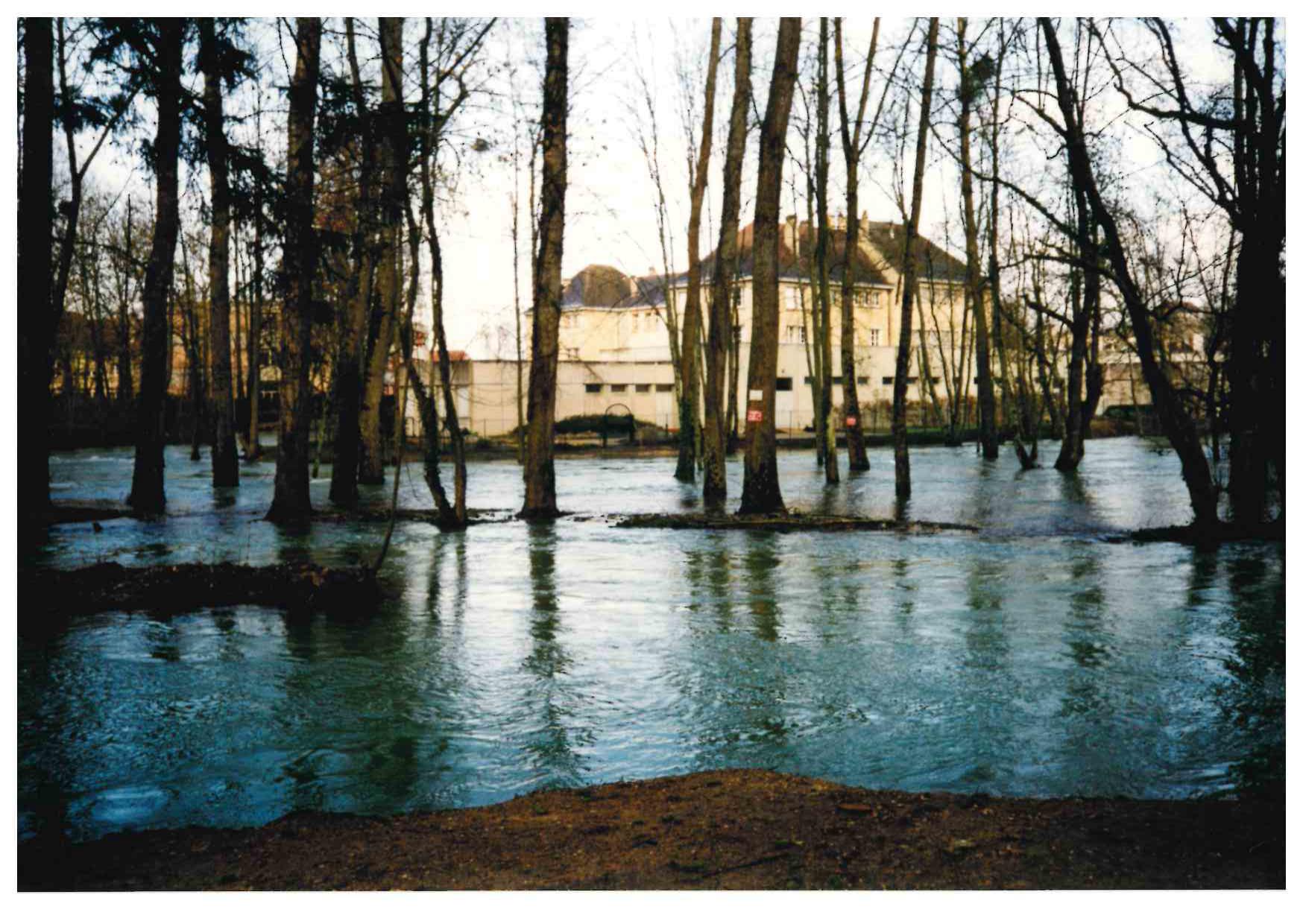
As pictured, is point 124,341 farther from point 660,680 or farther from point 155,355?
point 660,680

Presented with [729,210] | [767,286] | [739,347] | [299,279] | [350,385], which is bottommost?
[350,385]

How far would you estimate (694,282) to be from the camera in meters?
26.9

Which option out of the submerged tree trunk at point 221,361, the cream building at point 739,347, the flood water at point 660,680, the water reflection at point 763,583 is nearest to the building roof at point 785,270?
the cream building at point 739,347

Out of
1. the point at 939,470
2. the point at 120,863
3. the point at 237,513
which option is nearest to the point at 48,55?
the point at 120,863

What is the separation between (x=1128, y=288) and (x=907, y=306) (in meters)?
10.7

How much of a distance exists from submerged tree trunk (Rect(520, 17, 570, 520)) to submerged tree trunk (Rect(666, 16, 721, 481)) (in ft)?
30.5

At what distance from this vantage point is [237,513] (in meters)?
19.0

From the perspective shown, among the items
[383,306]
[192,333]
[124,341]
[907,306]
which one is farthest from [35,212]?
[124,341]

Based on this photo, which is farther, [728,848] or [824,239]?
[824,239]

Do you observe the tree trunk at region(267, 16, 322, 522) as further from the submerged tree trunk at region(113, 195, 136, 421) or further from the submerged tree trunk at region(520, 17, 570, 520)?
the submerged tree trunk at region(113, 195, 136, 421)

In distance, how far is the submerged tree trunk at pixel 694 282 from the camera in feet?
88.7

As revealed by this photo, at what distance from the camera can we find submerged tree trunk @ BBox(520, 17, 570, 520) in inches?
653

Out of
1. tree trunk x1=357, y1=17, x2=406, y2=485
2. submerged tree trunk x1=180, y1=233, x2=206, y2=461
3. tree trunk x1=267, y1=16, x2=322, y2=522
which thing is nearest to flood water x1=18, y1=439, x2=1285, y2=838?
tree trunk x1=267, y1=16, x2=322, y2=522

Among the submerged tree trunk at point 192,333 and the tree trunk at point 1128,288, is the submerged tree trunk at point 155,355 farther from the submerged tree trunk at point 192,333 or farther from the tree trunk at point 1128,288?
the submerged tree trunk at point 192,333
